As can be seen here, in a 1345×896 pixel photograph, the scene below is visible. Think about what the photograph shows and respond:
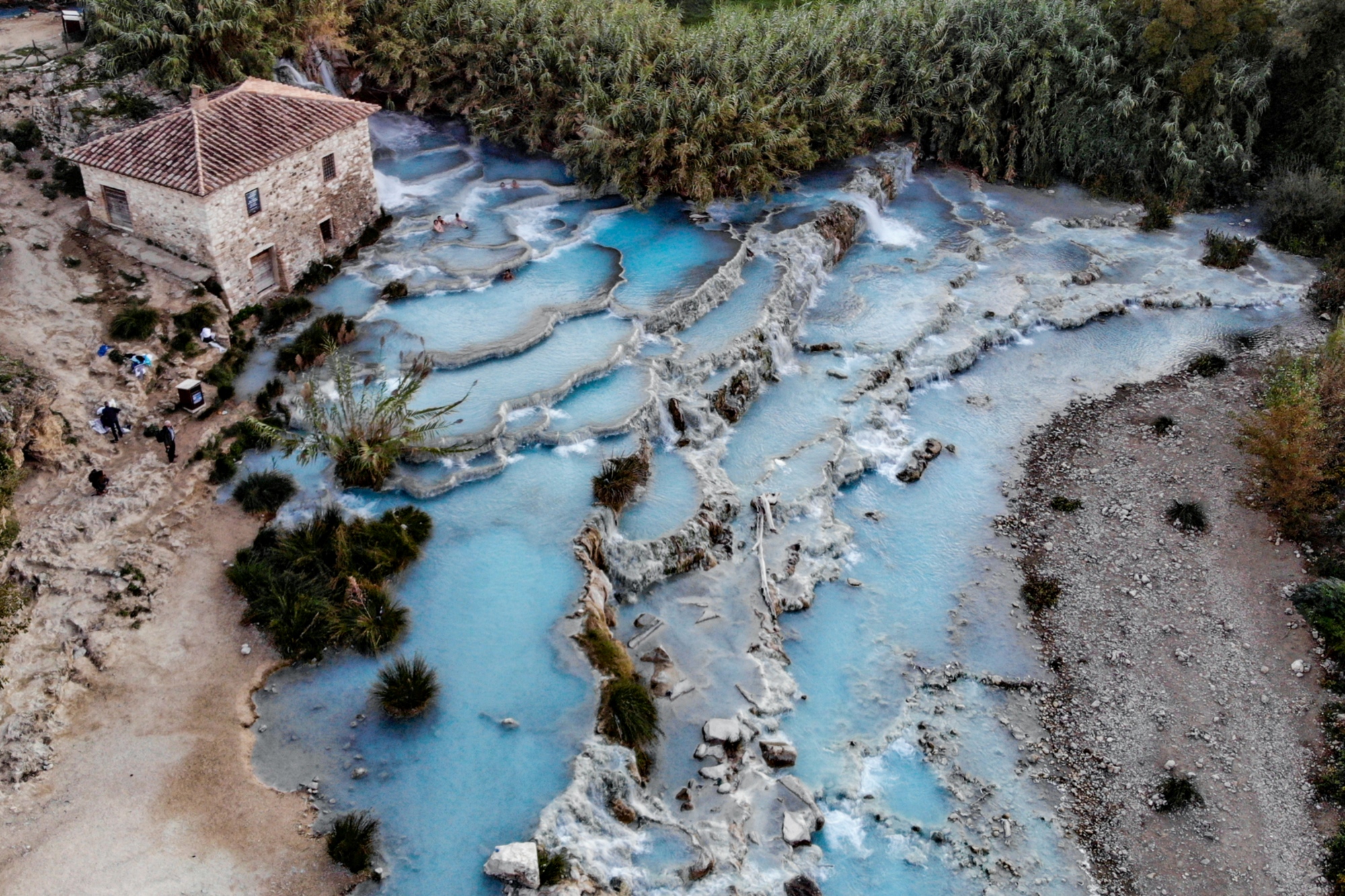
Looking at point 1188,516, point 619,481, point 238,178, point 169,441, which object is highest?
point 238,178

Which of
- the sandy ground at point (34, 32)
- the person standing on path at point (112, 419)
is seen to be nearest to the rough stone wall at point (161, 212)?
the person standing on path at point (112, 419)

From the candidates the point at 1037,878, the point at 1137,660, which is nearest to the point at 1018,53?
the point at 1137,660

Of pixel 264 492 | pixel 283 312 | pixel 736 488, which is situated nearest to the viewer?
pixel 264 492

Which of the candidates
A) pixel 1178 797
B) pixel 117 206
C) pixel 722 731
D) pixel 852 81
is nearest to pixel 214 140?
pixel 117 206

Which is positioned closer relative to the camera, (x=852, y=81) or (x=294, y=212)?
(x=294, y=212)

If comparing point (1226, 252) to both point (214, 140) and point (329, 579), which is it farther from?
point (214, 140)

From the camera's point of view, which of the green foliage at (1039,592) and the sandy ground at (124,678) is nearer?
the sandy ground at (124,678)

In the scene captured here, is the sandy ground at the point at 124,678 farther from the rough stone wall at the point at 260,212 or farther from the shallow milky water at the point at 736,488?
the rough stone wall at the point at 260,212
